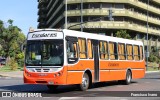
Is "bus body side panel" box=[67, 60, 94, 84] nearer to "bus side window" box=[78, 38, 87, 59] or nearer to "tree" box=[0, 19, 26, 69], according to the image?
"bus side window" box=[78, 38, 87, 59]

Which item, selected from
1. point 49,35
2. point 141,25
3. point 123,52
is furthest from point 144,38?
point 49,35

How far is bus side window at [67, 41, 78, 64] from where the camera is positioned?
18786 millimetres

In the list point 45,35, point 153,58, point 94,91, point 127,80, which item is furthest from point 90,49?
point 153,58

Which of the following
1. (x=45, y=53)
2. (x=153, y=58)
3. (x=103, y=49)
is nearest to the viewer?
(x=45, y=53)

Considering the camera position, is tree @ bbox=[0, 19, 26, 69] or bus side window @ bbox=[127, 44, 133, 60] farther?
tree @ bbox=[0, 19, 26, 69]

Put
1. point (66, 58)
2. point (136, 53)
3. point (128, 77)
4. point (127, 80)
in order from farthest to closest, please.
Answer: point (136, 53) → point (128, 77) → point (127, 80) → point (66, 58)

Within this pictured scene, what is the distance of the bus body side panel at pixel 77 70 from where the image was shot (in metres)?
18.8

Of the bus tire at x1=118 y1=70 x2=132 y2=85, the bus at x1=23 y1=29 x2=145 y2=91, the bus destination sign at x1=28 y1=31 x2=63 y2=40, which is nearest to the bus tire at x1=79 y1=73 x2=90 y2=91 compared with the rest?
the bus at x1=23 y1=29 x2=145 y2=91

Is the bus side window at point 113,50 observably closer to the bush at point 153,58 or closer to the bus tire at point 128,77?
the bus tire at point 128,77

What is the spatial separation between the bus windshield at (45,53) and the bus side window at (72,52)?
47cm

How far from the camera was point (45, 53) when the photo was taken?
1859 cm

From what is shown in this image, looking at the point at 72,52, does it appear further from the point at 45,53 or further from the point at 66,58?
the point at 45,53

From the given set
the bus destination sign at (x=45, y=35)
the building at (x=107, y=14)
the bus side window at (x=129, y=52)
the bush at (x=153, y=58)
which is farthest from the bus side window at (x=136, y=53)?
the bush at (x=153, y=58)

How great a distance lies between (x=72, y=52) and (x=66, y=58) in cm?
71
